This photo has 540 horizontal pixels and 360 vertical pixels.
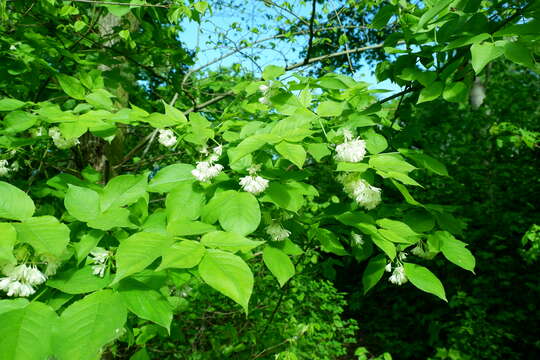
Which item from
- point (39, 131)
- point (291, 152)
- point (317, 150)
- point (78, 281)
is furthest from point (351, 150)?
point (39, 131)

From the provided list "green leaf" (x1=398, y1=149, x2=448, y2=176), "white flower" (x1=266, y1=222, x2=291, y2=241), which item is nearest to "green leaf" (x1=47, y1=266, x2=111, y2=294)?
"white flower" (x1=266, y1=222, x2=291, y2=241)

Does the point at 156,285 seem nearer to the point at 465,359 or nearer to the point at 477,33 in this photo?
the point at 477,33

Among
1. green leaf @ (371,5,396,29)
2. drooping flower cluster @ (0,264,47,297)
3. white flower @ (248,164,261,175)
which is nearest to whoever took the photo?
drooping flower cluster @ (0,264,47,297)

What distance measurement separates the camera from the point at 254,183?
1423mm

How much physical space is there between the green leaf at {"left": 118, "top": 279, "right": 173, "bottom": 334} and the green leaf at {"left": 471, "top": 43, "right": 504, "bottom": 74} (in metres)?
1.32

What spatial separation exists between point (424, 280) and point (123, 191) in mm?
1311

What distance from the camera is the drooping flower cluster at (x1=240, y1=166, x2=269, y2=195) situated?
1413mm

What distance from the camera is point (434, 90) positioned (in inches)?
65.5

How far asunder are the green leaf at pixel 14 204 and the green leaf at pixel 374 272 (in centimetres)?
139

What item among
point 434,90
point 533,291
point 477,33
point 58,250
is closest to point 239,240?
point 58,250

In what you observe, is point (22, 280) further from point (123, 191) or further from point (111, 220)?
point (123, 191)

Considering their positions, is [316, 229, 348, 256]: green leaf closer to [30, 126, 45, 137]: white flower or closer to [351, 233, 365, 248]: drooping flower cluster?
[351, 233, 365, 248]: drooping flower cluster

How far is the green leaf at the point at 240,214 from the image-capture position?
122cm

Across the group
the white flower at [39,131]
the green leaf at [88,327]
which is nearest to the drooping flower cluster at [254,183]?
the green leaf at [88,327]
